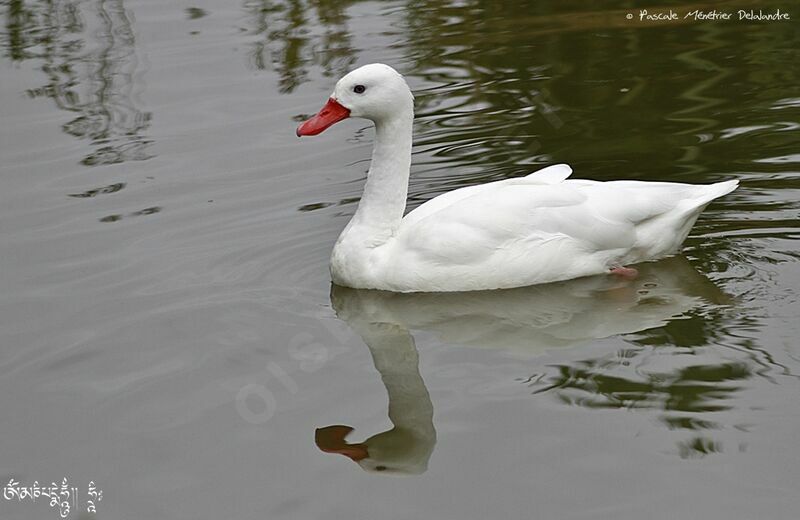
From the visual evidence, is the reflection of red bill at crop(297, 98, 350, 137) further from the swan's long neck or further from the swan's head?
the swan's long neck

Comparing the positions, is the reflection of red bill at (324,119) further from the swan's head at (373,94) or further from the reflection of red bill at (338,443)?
the reflection of red bill at (338,443)

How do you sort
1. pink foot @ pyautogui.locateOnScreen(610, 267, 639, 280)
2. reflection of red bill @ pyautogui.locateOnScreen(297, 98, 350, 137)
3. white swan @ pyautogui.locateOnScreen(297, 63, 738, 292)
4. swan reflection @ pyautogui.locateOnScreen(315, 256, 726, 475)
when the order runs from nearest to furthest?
swan reflection @ pyautogui.locateOnScreen(315, 256, 726, 475), white swan @ pyautogui.locateOnScreen(297, 63, 738, 292), pink foot @ pyautogui.locateOnScreen(610, 267, 639, 280), reflection of red bill @ pyautogui.locateOnScreen(297, 98, 350, 137)

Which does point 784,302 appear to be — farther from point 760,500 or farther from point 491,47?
point 491,47

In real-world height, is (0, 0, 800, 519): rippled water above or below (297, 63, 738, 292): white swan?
below

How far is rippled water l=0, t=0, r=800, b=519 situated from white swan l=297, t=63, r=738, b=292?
0.51 feet

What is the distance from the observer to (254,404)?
6078 mm

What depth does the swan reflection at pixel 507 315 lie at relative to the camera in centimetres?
634

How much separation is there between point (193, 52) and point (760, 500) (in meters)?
8.51

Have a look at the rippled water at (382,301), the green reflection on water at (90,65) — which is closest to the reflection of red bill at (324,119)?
the rippled water at (382,301)

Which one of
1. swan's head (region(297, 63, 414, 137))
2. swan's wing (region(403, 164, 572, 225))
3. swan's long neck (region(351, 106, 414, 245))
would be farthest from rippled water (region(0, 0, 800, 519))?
swan's head (region(297, 63, 414, 137))

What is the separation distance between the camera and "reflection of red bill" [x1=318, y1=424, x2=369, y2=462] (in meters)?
5.60

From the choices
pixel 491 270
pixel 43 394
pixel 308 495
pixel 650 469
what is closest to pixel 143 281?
pixel 43 394

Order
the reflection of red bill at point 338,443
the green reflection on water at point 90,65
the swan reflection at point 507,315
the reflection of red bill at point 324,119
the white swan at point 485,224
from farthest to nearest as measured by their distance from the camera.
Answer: the green reflection on water at point 90,65
the reflection of red bill at point 324,119
the white swan at point 485,224
the swan reflection at point 507,315
the reflection of red bill at point 338,443

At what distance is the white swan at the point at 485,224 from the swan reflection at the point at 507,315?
0.09 metres
